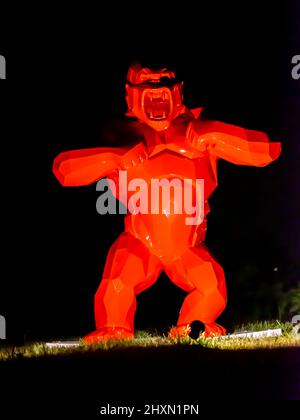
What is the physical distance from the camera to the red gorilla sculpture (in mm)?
6906

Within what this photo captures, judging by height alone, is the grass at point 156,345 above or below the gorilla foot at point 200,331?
below

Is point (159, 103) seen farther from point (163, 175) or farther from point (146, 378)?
point (146, 378)

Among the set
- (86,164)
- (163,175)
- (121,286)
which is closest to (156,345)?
(121,286)

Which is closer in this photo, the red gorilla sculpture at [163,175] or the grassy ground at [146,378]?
the grassy ground at [146,378]

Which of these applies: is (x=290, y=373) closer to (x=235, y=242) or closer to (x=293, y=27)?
(x=235, y=242)

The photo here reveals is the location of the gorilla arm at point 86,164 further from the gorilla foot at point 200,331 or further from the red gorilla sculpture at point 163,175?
the gorilla foot at point 200,331

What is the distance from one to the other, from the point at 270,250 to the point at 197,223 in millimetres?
1186

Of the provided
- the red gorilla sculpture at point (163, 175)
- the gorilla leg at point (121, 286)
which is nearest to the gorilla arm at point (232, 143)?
the red gorilla sculpture at point (163, 175)

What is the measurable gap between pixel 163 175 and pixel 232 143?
0.49 meters

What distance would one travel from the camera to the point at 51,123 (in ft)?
26.0

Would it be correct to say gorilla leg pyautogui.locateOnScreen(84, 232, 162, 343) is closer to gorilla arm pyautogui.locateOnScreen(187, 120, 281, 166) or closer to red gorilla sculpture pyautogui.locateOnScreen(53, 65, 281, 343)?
red gorilla sculpture pyautogui.locateOnScreen(53, 65, 281, 343)

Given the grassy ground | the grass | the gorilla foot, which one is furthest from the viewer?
the gorilla foot

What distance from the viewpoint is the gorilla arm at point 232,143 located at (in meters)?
6.94

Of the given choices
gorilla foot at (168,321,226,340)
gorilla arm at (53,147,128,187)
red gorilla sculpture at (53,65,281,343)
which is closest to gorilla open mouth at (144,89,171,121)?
red gorilla sculpture at (53,65,281,343)
